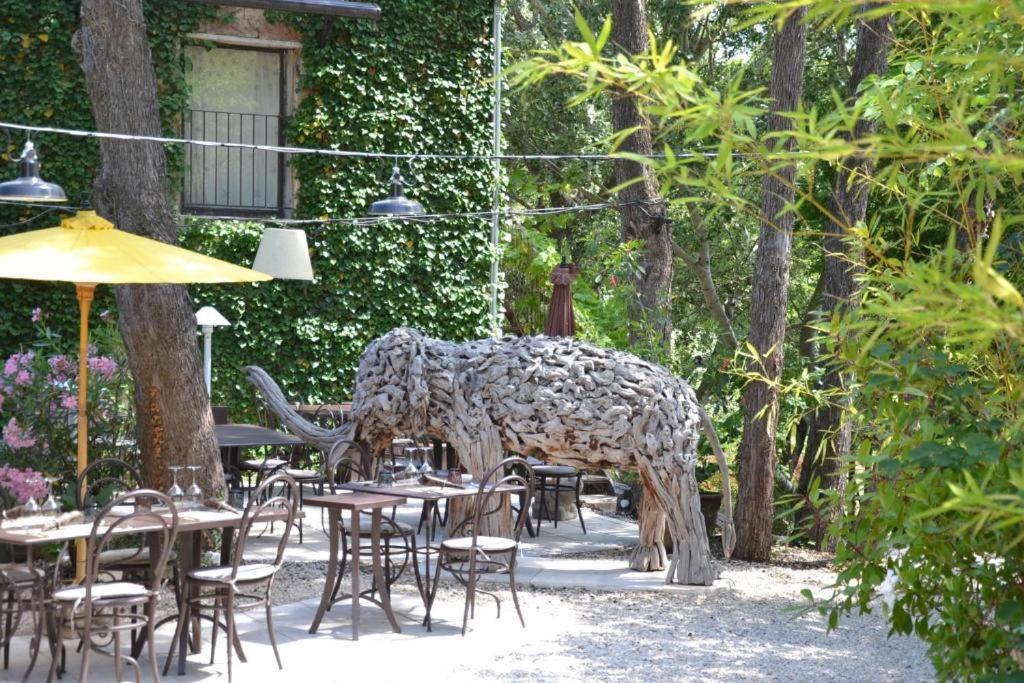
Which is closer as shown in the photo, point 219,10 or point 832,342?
point 832,342

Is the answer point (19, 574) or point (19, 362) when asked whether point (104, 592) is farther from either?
point (19, 362)

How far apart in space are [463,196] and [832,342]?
38.0 ft

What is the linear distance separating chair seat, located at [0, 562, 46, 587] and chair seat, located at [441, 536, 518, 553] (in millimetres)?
2469

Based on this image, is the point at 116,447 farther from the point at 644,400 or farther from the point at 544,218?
the point at 544,218

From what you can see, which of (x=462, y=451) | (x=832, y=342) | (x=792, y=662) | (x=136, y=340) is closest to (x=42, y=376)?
(x=136, y=340)

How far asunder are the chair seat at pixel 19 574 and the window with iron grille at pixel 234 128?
7.74m

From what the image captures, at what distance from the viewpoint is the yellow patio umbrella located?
654 cm

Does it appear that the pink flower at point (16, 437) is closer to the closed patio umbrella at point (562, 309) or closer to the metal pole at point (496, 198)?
the closed patio umbrella at point (562, 309)

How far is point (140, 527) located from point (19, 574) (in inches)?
40.2

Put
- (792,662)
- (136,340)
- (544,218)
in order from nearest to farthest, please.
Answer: (792,662)
(136,340)
(544,218)

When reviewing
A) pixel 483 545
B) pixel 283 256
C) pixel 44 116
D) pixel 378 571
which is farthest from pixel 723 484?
pixel 44 116

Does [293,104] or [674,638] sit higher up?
[293,104]

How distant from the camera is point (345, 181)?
1431 cm

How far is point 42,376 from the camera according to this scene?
29.3 feet
